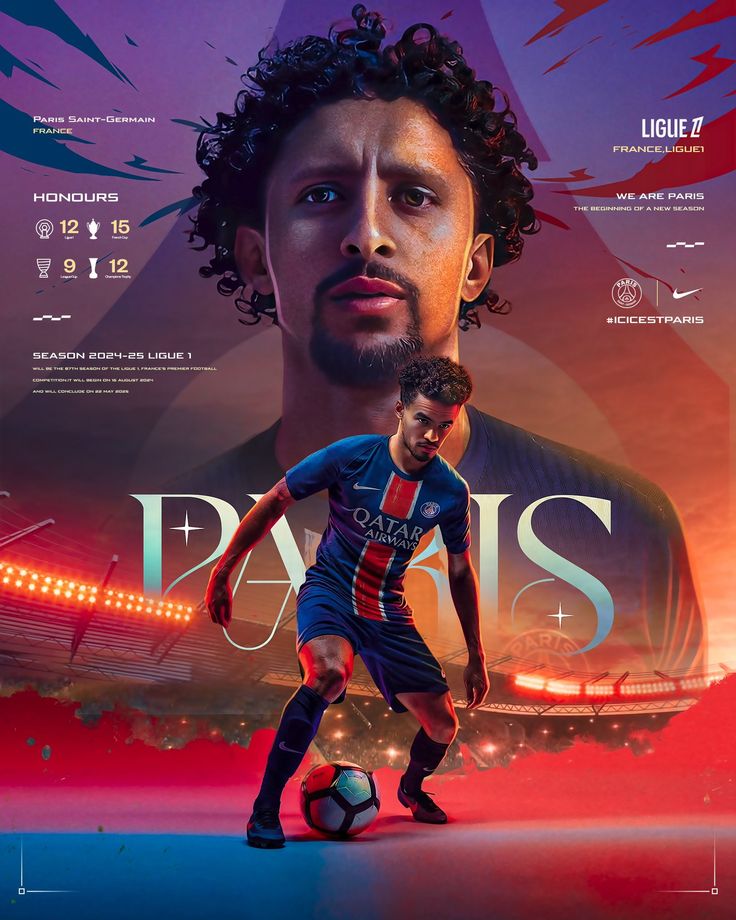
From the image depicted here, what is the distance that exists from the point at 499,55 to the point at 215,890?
151 inches

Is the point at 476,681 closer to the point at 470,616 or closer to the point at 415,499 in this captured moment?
the point at 470,616

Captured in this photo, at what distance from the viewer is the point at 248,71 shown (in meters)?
4.30

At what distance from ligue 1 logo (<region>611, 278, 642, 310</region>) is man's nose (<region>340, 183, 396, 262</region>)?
1093 millimetres

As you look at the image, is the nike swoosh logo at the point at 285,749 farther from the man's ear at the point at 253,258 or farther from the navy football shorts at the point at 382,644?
the man's ear at the point at 253,258

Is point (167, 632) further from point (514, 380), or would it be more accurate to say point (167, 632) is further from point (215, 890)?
point (514, 380)

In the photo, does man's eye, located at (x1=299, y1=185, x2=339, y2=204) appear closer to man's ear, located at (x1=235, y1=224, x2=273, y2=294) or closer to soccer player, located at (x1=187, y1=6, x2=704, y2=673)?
soccer player, located at (x1=187, y1=6, x2=704, y2=673)

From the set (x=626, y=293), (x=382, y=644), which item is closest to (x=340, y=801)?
(x=382, y=644)

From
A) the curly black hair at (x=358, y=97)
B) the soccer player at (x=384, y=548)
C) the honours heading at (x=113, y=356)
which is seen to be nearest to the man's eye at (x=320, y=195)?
the curly black hair at (x=358, y=97)

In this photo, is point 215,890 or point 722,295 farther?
point 722,295

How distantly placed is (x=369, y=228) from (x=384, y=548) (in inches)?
59.2

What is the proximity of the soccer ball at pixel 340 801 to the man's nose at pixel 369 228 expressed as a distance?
2240mm

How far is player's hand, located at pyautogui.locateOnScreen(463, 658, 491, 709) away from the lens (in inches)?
151

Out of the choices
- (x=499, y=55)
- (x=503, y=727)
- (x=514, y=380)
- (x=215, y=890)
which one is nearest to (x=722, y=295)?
(x=514, y=380)

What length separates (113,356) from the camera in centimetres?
432
